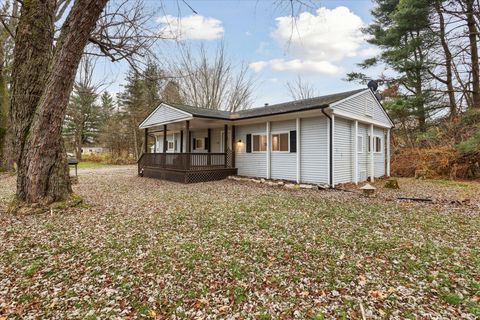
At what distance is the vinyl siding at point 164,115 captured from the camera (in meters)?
11.7

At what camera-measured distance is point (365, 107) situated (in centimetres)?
1093

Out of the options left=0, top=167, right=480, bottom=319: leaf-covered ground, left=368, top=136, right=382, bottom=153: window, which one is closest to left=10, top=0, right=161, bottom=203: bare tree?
left=0, top=167, right=480, bottom=319: leaf-covered ground

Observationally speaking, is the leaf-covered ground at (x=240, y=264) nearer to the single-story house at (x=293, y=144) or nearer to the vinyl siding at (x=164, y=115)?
the single-story house at (x=293, y=144)

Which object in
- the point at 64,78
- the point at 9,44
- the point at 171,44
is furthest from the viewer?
the point at 9,44

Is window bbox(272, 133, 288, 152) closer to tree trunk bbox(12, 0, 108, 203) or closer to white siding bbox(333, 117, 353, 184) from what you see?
white siding bbox(333, 117, 353, 184)

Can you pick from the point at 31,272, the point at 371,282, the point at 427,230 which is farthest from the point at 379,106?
the point at 31,272

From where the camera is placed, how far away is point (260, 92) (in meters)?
25.2

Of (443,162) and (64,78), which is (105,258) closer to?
(64,78)

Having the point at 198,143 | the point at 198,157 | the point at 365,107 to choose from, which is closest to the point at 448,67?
the point at 365,107

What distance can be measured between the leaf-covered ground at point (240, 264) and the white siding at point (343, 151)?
405 centimetres

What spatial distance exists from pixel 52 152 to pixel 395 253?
7.02 m

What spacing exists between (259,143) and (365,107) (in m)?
5.07

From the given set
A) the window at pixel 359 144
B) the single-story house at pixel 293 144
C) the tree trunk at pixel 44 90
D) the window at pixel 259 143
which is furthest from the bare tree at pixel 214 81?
the tree trunk at pixel 44 90

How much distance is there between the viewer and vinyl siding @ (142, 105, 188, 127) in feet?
38.5
